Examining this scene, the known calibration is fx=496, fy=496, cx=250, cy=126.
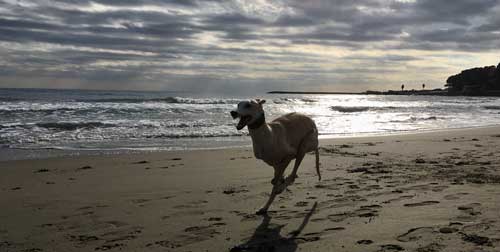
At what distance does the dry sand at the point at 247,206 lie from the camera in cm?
421

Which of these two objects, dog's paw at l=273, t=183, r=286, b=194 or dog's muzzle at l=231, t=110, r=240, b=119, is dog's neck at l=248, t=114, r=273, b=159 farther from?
dog's paw at l=273, t=183, r=286, b=194

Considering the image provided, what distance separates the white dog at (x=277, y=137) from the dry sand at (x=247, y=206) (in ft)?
1.35

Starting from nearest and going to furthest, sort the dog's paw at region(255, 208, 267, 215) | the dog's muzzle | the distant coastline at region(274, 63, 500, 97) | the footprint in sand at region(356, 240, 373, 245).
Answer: the footprint in sand at region(356, 240, 373, 245) → the dog's muzzle → the dog's paw at region(255, 208, 267, 215) → the distant coastline at region(274, 63, 500, 97)

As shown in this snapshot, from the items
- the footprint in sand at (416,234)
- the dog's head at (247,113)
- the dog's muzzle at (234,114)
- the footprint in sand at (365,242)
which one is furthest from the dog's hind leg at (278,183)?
the footprint in sand at (416,234)

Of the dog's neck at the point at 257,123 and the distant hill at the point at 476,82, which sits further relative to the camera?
the distant hill at the point at 476,82

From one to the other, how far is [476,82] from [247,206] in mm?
115169

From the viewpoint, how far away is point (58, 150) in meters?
11.8

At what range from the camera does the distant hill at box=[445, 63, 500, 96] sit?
9998cm

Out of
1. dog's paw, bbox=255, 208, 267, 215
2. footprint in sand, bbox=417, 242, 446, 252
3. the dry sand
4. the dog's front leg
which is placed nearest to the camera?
footprint in sand, bbox=417, 242, 446, 252

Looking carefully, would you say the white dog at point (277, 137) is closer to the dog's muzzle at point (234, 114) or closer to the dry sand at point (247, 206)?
the dog's muzzle at point (234, 114)

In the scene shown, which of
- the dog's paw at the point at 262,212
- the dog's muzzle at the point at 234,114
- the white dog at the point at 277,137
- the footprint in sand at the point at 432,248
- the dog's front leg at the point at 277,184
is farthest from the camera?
the dog's front leg at the point at 277,184

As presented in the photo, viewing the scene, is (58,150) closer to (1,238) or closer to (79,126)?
(79,126)

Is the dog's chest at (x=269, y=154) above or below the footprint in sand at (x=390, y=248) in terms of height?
above

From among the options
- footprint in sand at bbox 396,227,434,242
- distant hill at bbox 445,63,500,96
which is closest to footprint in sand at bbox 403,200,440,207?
footprint in sand at bbox 396,227,434,242
